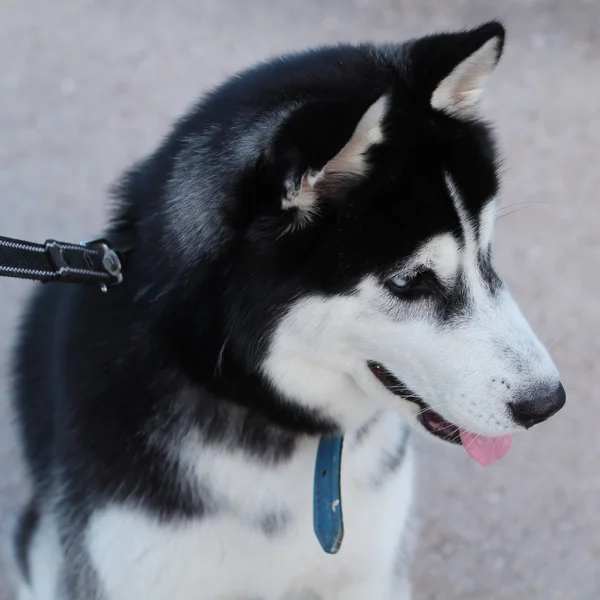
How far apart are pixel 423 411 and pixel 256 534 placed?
0.35 m

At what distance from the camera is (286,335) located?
1.17 m

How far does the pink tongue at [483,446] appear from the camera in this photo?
4.26 ft

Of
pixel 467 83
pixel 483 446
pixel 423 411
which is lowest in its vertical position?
pixel 483 446

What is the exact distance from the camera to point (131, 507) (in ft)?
4.37

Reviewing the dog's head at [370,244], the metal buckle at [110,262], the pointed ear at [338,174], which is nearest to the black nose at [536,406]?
the dog's head at [370,244]

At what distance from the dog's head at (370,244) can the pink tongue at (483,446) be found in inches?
1.9

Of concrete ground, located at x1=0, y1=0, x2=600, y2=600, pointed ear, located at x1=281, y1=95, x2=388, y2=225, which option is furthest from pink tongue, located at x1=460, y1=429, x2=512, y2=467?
concrete ground, located at x1=0, y1=0, x2=600, y2=600

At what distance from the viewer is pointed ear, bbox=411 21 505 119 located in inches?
46.7

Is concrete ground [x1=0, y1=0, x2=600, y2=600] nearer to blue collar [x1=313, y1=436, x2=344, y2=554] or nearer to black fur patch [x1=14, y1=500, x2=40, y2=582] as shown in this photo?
black fur patch [x1=14, y1=500, x2=40, y2=582]

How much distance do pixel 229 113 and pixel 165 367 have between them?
1.27ft

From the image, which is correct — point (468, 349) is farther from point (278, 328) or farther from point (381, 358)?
point (278, 328)

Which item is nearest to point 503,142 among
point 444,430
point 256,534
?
point 444,430

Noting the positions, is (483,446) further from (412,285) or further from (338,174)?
(338,174)

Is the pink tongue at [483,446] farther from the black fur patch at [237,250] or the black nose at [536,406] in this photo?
the black fur patch at [237,250]
